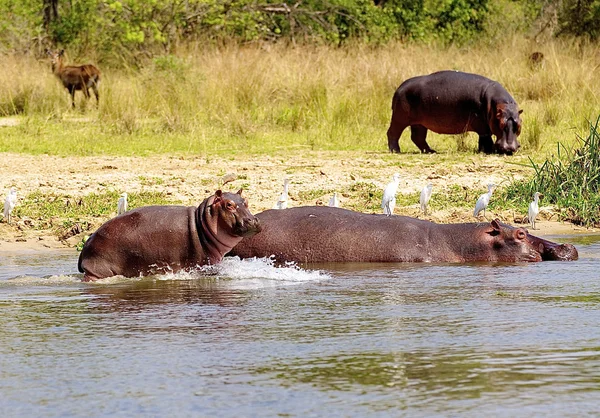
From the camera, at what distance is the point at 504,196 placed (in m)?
9.53

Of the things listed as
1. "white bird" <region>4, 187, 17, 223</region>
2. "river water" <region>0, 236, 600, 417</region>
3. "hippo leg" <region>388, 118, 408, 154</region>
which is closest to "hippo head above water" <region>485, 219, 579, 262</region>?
"river water" <region>0, 236, 600, 417</region>

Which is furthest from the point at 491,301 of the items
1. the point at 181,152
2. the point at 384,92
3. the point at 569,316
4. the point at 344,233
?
the point at 384,92

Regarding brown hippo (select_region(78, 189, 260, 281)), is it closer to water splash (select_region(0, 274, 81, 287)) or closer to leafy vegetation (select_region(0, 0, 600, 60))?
water splash (select_region(0, 274, 81, 287))

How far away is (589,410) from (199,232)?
3217mm

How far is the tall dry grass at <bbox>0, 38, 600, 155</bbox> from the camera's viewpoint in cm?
1273

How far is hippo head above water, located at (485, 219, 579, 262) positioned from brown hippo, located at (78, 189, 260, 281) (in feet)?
4.88

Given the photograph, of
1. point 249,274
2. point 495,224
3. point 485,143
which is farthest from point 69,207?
point 485,143

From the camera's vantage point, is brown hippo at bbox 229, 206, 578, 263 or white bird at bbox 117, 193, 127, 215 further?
white bird at bbox 117, 193, 127, 215

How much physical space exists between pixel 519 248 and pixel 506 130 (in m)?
5.17

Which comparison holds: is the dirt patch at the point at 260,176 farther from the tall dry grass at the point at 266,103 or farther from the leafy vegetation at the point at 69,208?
the tall dry grass at the point at 266,103

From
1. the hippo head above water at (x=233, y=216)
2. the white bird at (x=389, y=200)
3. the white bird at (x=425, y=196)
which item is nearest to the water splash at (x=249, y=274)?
the hippo head above water at (x=233, y=216)

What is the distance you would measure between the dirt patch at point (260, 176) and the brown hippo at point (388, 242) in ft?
5.61

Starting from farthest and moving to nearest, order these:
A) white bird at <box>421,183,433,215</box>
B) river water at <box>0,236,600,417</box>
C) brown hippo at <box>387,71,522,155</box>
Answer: brown hippo at <box>387,71,522,155</box> < white bird at <box>421,183,433,215</box> < river water at <box>0,236,600,417</box>

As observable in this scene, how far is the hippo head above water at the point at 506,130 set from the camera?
11.9 meters
